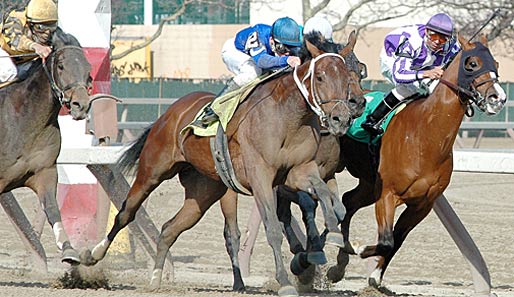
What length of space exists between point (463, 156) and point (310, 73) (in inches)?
70.0

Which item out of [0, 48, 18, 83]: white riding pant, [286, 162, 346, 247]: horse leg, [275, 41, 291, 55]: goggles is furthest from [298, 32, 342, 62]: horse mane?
[0, 48, 18, 83]: white riding pant

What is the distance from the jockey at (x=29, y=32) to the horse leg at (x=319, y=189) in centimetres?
173

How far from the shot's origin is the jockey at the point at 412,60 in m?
7.70

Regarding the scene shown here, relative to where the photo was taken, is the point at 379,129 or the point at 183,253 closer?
the point at 379,129

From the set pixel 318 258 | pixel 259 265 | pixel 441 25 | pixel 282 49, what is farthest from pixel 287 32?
pixel 259 265

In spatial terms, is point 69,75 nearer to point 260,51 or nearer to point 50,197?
point 50,197

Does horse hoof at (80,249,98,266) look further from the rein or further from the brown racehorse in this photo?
the rein

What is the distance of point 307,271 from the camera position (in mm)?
8086

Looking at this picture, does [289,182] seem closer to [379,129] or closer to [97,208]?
[379,129]

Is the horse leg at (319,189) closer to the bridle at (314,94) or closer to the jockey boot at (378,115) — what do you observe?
the bridle at (314,94)

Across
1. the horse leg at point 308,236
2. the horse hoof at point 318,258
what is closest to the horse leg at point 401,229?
the horse leg at point 308,236

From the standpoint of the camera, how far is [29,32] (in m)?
7.44

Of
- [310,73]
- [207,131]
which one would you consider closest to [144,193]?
[207,131]

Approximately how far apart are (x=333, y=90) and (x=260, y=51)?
45.3 inches
